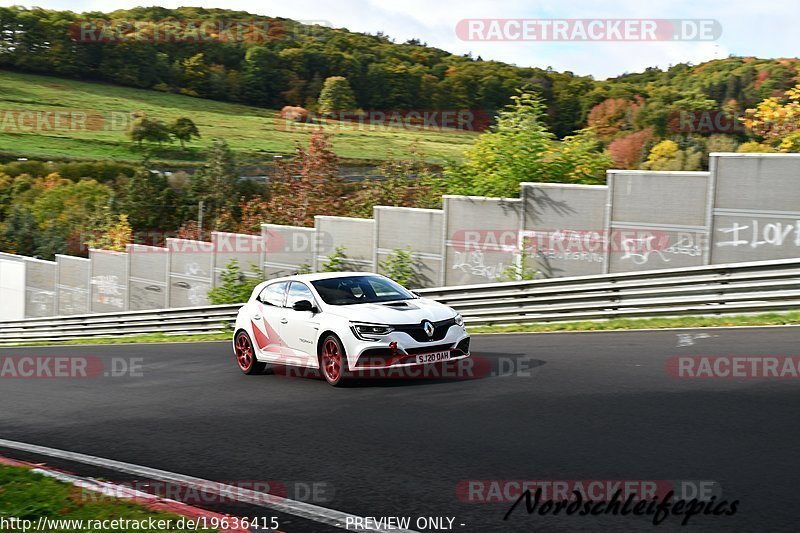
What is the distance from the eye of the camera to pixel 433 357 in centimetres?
1274

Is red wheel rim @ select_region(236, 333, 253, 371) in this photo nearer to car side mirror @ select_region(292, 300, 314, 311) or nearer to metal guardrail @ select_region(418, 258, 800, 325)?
car side mirror @ select_region(292, 300, 314, 311)

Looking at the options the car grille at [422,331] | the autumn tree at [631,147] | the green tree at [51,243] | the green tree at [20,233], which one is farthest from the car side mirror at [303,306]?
the green tree at [20,233]

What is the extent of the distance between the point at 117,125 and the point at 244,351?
122408mm

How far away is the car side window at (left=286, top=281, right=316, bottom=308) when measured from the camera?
14141 mm

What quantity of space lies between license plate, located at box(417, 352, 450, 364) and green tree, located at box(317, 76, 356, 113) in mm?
103023

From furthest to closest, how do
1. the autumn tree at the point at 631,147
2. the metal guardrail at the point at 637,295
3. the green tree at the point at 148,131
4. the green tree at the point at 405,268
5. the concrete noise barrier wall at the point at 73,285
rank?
the green tree at the point at 148,131
the autumn tree at the point at 631,147
the concrete noise barrier wall at the point at 73,285
the green tree at the point at 405,268
the metal guardrail at the point at 637,295

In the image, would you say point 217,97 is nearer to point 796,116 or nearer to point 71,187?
point 71,187

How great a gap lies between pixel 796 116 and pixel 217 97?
→ 119 m

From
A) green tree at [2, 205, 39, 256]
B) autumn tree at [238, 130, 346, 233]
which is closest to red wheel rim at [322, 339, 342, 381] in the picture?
autumn tree at [238, 130, 346, 233]

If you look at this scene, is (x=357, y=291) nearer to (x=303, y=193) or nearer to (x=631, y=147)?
(x=303, y=193)

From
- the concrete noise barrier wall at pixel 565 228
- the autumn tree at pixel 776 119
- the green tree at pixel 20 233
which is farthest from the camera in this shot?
the green tree at pixel 20 233

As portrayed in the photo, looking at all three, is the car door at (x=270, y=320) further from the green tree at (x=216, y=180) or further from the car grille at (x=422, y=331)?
the green tree at (x=216, y=180)

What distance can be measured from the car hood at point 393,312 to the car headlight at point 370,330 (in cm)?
7

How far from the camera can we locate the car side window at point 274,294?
14.9 metres
